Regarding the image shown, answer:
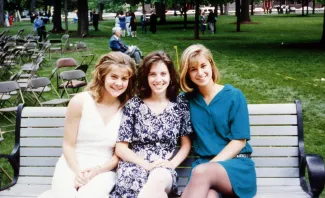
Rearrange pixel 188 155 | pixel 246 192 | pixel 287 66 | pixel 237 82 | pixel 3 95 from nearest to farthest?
pixel 246 192 < pixel 188 155 < pixel 3 95 < pixel 237 82 < pixel 287 66

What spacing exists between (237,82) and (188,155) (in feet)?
30.3

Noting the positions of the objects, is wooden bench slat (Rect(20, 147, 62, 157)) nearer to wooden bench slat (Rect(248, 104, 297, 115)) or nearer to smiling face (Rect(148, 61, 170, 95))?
smiling face (Rect(148, 61, 170, 95))

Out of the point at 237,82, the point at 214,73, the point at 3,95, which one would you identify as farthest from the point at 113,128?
the point at 237,82

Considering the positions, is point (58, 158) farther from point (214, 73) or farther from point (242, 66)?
point (242, 66)

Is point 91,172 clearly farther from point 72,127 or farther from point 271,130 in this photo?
point 271,130

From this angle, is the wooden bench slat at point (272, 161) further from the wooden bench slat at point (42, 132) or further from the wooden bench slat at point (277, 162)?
the wooden bench slat at point (42, 132)

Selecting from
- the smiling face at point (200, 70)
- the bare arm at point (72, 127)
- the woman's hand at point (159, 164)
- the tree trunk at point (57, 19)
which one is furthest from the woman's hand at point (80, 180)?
the tree trunk at point (57, 19)

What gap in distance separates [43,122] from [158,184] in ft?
4.72

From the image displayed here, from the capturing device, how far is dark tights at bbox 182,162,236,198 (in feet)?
11.8

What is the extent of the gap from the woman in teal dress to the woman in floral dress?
0.11 meters

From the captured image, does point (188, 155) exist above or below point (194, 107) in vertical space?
below

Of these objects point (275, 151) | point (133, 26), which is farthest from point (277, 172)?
point (133, 26)

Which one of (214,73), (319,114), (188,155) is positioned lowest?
(319,114)

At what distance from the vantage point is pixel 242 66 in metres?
16.8
